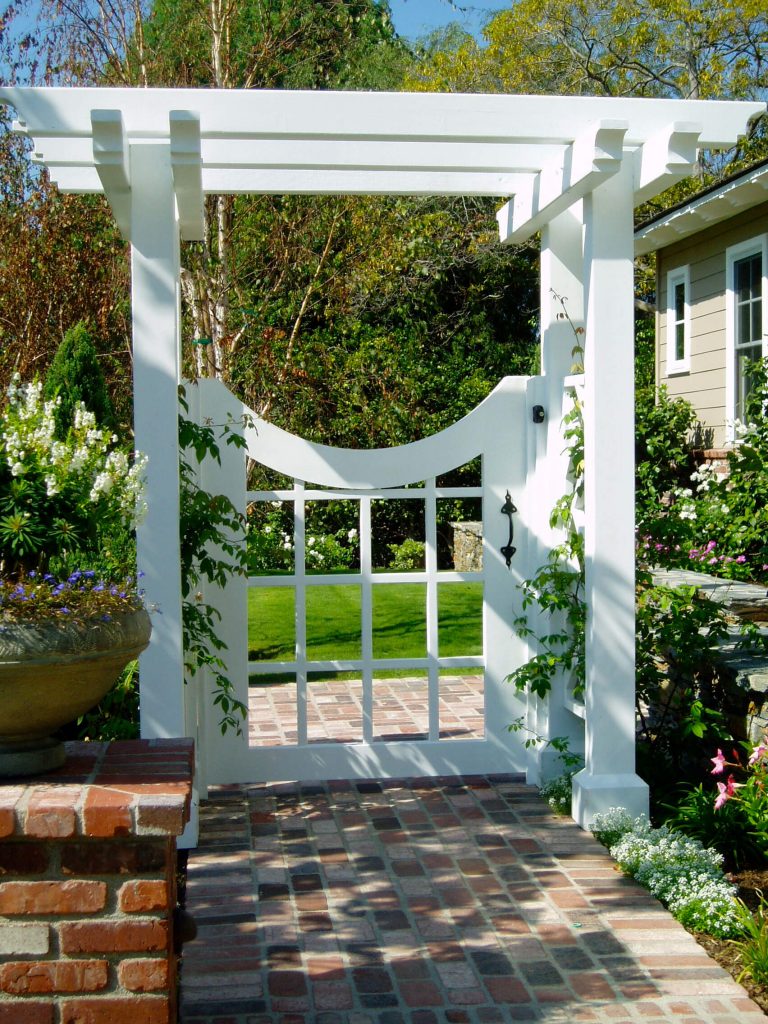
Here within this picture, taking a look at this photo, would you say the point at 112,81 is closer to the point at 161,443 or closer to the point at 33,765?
the point at 161,443

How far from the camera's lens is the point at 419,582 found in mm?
5281

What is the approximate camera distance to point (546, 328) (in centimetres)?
503

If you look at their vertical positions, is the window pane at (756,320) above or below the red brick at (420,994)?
above

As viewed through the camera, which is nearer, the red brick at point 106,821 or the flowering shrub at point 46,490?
the red brick at point 106,821

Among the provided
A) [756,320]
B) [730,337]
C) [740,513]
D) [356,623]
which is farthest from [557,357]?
[730,337]

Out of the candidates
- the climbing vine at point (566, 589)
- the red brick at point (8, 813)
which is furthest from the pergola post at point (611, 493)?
the red brick at point (8, 813)

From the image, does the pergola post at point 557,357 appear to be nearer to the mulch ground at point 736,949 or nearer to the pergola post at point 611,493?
the pergola post at point 611,493

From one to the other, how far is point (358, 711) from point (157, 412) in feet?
9.62

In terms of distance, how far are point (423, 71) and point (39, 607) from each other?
16251 millimetres

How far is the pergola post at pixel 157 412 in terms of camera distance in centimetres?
409

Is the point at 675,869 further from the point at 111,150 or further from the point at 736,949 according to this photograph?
the point at 111,150

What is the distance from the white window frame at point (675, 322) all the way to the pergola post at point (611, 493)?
7203mm

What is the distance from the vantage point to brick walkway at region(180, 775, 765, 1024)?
3.05 metres

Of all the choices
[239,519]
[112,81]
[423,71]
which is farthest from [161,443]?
[423,71]
